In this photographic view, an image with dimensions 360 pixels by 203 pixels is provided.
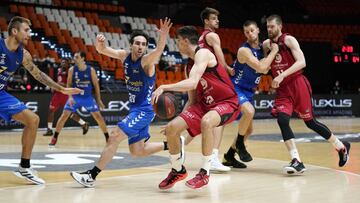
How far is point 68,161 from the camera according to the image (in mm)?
8188

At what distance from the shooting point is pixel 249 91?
7.77m

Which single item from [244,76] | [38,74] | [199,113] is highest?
[38,74]

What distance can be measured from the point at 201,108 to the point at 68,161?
2.78m

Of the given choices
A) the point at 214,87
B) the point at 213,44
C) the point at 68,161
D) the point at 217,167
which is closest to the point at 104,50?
the point at 214,87

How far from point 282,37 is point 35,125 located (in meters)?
3.07

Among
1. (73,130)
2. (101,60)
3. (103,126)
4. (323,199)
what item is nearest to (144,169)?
(323,199)

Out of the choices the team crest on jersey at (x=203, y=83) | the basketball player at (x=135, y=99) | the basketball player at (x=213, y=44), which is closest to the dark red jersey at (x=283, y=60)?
the basketball player at (x=213, y=44)

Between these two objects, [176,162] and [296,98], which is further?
[296,98]

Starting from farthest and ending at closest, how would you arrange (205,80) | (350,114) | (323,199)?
(350,114), (205,80), (323,199)

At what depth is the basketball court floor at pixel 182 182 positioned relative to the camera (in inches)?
214

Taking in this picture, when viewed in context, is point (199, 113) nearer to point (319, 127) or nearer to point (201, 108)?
point (201, 108)

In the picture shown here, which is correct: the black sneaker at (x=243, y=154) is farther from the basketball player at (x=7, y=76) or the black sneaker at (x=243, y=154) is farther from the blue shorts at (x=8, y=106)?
the blue shorts at (x=8, y=106)

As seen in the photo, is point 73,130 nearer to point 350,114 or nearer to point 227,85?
point 227,85

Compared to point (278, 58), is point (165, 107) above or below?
below
